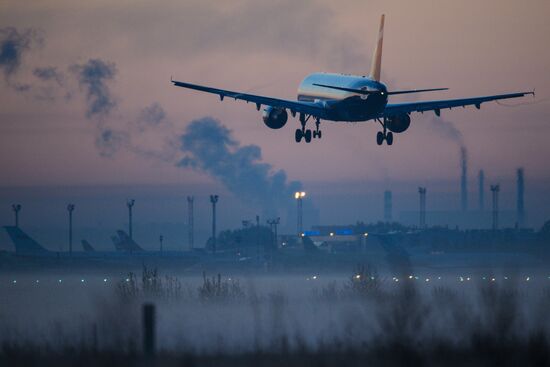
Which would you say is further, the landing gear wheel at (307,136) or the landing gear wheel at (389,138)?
the landing gear wheel at (307,136)

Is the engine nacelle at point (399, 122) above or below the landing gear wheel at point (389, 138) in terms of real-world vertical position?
above

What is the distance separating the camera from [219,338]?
1834 inches

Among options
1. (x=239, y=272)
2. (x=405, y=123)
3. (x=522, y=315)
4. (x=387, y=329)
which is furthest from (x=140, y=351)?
(x=239, y=272)

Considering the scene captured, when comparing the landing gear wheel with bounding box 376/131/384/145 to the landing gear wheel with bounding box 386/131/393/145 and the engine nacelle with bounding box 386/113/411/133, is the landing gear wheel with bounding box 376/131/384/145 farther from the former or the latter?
the engine nacelle with bounding box 386/113/411/133

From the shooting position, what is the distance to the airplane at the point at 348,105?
87.6 metres

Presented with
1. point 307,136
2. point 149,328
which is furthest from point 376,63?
point 149,328

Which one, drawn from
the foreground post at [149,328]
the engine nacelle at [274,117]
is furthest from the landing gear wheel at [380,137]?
the foreground post at [149,328]

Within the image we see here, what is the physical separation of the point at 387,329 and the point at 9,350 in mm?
13967

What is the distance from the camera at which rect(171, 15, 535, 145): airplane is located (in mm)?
87562

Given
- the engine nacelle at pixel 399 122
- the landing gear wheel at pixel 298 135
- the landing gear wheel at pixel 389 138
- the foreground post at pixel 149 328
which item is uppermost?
the engine nacelle at pixel 399 122

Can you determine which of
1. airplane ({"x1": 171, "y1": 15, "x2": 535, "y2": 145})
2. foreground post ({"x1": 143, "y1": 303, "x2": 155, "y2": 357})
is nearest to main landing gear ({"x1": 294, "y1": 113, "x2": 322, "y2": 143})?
airplane ({"x1": 171, "y1": 15, "x2": 535, "y2": 145})

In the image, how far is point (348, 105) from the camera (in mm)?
88688

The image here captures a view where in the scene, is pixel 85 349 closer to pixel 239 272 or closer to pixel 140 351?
pixel 140 351

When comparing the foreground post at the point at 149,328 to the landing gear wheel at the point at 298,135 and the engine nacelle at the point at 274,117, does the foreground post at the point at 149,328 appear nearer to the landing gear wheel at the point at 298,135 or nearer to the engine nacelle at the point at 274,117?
the engine nacelle at the point at 274,117
